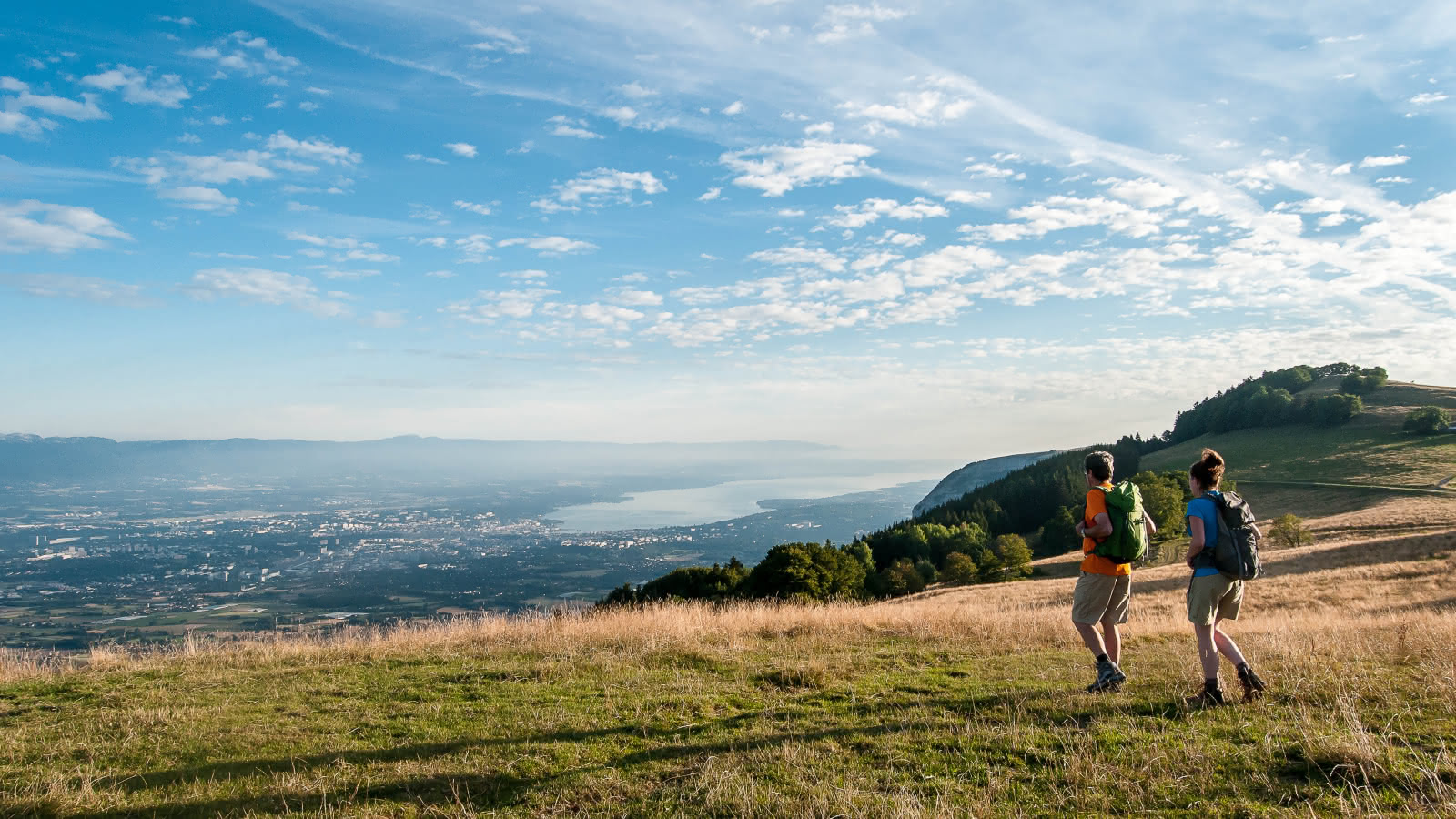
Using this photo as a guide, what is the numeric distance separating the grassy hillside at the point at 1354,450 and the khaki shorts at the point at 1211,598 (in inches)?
2688

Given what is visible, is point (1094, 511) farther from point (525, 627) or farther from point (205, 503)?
point (205, 503)

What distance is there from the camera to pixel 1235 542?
5.87m

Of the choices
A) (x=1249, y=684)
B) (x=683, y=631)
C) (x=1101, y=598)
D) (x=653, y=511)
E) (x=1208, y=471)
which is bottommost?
(x=653, y=511)

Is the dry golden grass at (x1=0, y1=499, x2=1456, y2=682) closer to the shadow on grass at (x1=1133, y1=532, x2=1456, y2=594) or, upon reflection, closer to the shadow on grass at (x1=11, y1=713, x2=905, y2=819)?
the shadow on grass at (x1=11, y1=713, x2=905, y2=819)

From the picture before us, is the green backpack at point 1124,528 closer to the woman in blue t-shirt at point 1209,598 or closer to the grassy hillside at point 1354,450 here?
the woman in blue t-shirt at point 1209,598

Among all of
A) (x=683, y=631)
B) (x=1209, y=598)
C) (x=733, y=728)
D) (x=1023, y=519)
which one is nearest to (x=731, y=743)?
(x=733, y=728)

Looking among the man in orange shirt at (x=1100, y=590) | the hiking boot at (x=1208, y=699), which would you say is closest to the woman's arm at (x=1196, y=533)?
the man in orange shirt at (x=1100, y=590)

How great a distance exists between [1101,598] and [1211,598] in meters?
0.93

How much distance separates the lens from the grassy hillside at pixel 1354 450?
60.2 meters

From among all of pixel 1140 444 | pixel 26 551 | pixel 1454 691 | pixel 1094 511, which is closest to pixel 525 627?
pixel 1094 511

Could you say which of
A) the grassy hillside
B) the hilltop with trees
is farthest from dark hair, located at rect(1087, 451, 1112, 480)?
the grassy hillside

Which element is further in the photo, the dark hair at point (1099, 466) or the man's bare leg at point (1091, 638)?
the dark hair at point (1099, 466)

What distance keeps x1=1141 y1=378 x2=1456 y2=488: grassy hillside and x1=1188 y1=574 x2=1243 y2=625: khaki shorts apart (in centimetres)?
6827

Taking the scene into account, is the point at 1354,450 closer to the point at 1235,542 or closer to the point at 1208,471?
the point at 1208,471
